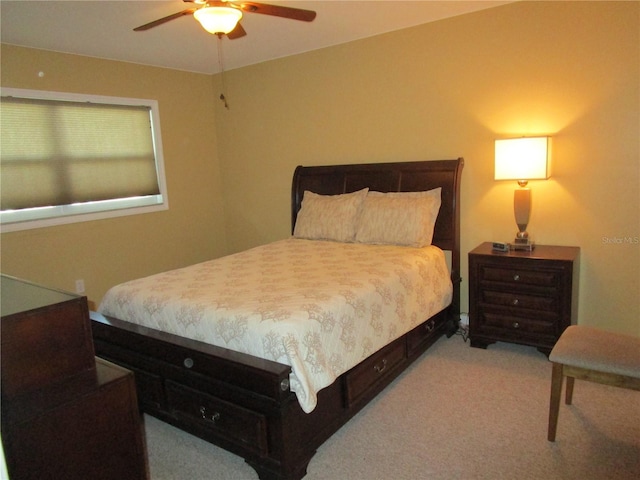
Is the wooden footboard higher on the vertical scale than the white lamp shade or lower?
lower

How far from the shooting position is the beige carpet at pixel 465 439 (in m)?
1.97

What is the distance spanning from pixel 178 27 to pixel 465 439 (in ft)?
10.7

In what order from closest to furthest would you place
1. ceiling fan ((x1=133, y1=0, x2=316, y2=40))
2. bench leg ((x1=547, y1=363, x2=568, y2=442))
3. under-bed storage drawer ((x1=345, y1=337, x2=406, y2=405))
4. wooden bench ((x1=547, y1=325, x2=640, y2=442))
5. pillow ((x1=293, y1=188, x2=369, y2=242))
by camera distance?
1. wooden bench ((x1=547, y1=325, x2=640, y2=442))
2. bench leg ((x1=547, y1=363, x2=568, y2=442))
3. ceiling fan ((x1=133, y1=0, x2=316, y2=40))
4. under-bed storage drawer ((x1=345, y1=337, x2=406, y2=405))
5. pillow ((x1=293, y1=188, x2=369, y2=242))

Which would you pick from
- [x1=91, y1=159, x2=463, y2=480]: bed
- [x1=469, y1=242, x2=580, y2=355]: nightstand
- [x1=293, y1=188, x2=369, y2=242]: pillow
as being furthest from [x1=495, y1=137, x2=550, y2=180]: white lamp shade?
[x1=293, y1=188, x2=369, y2=242]: pillow

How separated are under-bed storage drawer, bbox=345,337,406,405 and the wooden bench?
0.86 m

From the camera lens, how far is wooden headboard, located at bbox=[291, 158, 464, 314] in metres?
3.43

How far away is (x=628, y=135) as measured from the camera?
112 inches

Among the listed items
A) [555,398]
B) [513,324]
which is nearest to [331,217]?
[513,324]

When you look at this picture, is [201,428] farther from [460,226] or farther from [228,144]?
[228,144]

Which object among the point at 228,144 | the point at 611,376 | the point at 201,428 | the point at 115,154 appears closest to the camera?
the point at 611,376

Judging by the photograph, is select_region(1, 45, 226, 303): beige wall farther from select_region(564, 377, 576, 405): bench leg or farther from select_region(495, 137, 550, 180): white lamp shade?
select_region(564, 377, 576, 405): bench leg

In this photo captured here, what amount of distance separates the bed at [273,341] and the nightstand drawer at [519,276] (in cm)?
31

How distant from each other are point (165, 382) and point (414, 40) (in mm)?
3017

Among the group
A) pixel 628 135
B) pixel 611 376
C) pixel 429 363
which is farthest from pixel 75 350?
pixel 628 135
